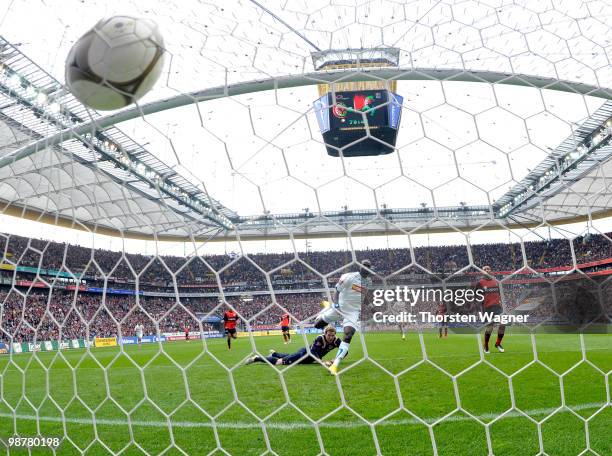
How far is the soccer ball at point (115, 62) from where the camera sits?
2268 millimetres

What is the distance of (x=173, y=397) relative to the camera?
4262 millimetres

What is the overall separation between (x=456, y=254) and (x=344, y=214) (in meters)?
0.54

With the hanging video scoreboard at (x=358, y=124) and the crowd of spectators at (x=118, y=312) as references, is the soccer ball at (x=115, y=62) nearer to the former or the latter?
the hanging video scoreboard at (x=358, y=124)

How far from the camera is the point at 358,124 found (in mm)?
2254

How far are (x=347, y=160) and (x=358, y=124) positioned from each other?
0.18 m

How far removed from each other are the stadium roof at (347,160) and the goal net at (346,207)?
12 millimetres

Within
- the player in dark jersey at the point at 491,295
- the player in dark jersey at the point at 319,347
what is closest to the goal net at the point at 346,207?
the player in dark jersey at the point at 491,295

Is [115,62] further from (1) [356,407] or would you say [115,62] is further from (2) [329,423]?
(1) [356,407]

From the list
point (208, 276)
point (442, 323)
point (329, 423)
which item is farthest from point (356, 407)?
Answer: point (208, 276)

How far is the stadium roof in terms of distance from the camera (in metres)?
2.22

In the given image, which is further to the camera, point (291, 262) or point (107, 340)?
point (107, 340)

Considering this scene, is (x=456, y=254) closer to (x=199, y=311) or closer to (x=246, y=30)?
(x=199, y=311)

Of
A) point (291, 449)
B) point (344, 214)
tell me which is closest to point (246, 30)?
point (344, 214)

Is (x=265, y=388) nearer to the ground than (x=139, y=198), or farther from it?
nearer to the ground
